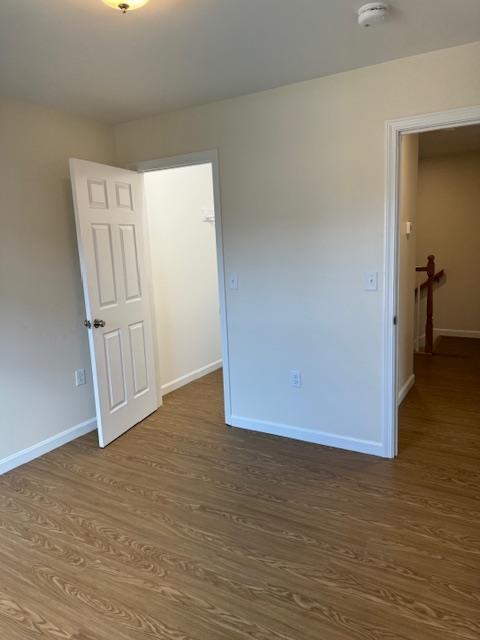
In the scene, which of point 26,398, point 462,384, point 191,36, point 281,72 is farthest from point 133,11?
point 462,384

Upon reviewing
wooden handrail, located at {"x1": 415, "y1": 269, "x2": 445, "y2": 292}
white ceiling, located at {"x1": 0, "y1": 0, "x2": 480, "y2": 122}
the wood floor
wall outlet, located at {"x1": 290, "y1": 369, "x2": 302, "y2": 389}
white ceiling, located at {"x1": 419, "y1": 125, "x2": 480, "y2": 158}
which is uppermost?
white ceiling, located at {"x1": 419, "y1": 125, "x2": 480, "y2": 158}

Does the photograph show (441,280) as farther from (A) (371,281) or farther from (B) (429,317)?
(A) (371,281)

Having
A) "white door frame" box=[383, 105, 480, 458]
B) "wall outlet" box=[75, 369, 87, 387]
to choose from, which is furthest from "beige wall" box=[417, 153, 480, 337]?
"wall outlet" box=[75, 369, 87, 387]

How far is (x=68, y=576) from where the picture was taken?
202cm

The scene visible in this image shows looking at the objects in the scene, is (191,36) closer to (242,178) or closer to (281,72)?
(281,72)

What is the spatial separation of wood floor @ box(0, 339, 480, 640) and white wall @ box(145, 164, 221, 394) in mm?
1239

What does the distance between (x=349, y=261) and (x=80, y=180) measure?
75.5 inches

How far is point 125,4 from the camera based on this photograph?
5.64ft

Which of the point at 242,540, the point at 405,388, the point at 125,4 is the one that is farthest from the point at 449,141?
the point at 242,540

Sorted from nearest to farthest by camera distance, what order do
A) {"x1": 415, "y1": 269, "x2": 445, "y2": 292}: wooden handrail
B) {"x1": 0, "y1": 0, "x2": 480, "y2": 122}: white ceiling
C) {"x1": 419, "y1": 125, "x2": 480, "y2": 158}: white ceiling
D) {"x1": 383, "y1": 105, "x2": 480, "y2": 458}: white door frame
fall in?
1. {"x1": 0, "y1": 0, "x2": 480, "y2": 122}: white ceiling
2. {"x1": 383, "y1": 105, "x2": 480, "y2": 458}: white door frame
3. {"x1": 419, "y1": 125, "x2": 480, "y2": 158}: white ceiling
4. {"x1": 415, "y1": 269, "x2": 445, "y2": 292}: wooden handrail

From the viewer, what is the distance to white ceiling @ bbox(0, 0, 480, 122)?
1.88m

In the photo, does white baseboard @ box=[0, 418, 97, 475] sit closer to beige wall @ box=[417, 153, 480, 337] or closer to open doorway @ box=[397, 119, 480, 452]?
open doorway @ box=[397, 119, 480, 452]

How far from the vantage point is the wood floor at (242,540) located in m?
1.76

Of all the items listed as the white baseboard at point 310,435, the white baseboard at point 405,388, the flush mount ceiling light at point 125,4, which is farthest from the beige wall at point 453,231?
the flush mount ceiling light at point 125,4
